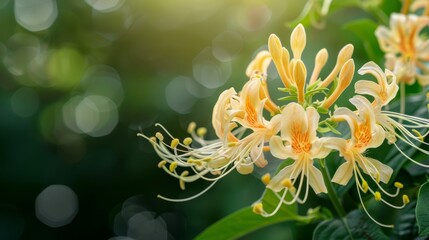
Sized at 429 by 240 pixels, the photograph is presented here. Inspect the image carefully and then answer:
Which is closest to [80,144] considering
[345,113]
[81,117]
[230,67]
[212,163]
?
[81,117]

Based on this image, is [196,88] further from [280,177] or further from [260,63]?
[280,177]

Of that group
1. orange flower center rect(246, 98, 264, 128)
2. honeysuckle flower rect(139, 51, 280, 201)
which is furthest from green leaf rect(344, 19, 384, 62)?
orange flower center rect(246, 98, 264, 128)

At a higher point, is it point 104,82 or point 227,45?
point 227,45

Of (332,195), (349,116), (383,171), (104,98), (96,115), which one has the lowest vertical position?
(96,115)

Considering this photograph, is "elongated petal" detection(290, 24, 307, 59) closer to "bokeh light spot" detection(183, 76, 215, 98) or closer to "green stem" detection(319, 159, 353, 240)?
"green stem" detection(319, 159, 353, 240)

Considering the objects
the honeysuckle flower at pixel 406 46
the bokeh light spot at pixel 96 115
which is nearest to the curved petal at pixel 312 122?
the honeysuckle flower at pixel 406 46

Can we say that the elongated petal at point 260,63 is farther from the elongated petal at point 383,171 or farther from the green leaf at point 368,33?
the green leaf at point 368,33

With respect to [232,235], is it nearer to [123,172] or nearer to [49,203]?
[123,172]

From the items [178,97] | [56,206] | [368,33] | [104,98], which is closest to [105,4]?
[104,98]
